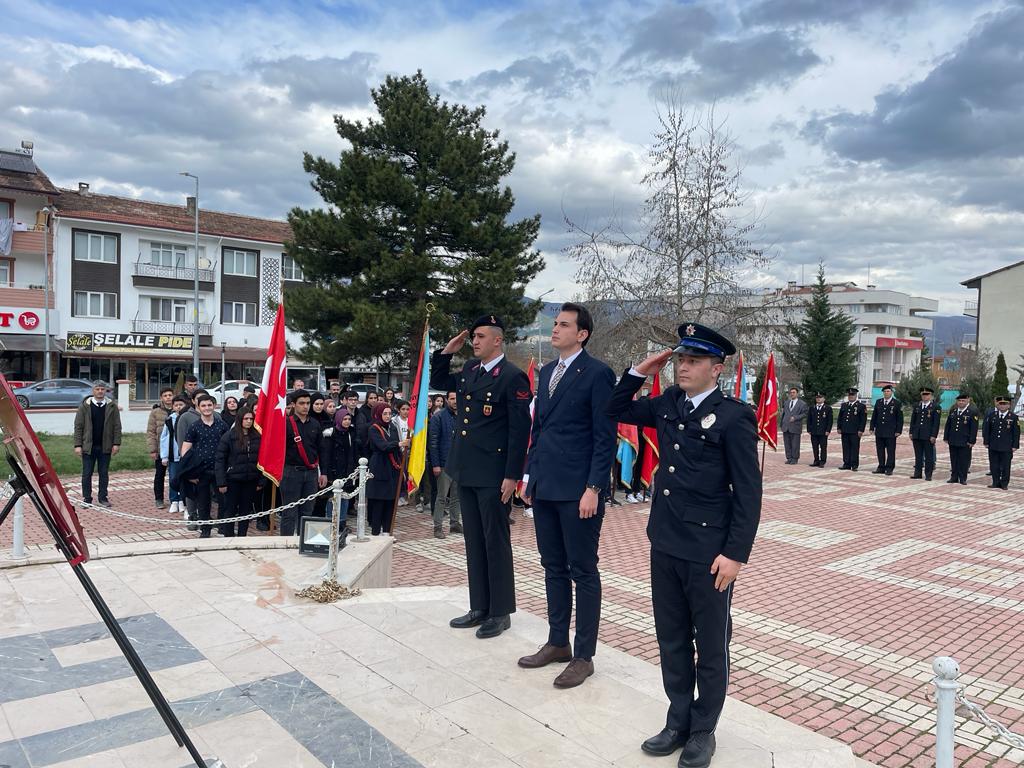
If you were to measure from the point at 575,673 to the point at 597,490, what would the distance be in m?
1.07

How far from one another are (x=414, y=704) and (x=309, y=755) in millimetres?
680

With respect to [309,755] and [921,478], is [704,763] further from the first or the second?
[921,478]

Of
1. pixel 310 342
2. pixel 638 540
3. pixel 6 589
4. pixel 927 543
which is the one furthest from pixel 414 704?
pixel 310 342

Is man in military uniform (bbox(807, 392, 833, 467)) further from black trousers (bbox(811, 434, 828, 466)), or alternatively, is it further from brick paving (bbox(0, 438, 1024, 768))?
brick paving (bbox(0, 438, 1024, 768))

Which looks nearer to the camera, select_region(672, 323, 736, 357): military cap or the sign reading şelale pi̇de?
select_region(672, 323, 736, 357): military cap

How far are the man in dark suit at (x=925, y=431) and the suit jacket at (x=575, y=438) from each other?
52.4 feet

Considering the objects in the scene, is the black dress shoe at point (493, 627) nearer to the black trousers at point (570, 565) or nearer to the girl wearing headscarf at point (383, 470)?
the black trousers at point (570, 565)

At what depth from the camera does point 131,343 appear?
41.0m

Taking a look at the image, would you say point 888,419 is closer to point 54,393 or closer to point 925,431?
point 925,431

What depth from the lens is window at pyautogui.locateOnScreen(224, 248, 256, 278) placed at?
143ft

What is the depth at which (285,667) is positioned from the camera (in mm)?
4660

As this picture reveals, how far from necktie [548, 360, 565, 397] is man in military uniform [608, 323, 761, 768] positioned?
0.94 meters

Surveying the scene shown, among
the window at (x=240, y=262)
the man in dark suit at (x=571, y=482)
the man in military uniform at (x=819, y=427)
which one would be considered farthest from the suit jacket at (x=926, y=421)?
the window at (x=240, y=262)

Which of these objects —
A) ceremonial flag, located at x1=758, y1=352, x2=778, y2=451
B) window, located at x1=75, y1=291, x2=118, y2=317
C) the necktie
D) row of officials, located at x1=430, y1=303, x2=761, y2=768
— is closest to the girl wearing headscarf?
row of officials, located at x1=430, y1=303, x2=761, y2=768
